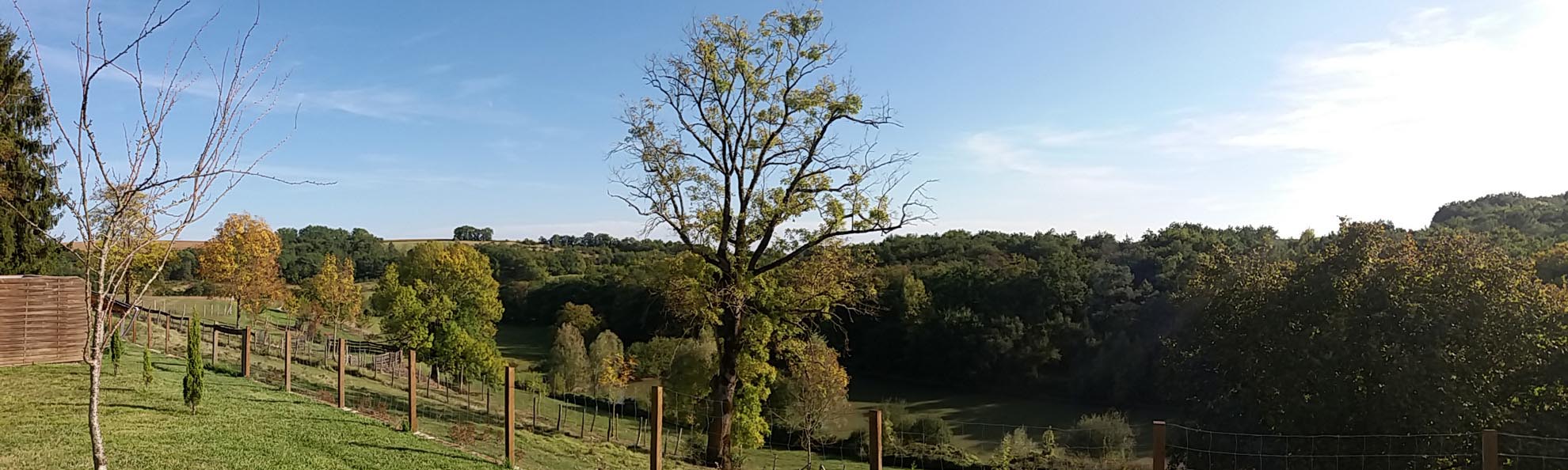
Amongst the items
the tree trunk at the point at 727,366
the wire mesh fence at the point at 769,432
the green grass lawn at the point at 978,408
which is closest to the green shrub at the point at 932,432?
the wire mesh fence at the point at 769,432

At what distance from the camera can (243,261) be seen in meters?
31.3

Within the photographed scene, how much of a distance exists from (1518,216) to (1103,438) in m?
23.6

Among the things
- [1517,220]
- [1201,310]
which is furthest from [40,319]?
[1517,220]

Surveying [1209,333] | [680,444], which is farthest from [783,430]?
[1209,333]

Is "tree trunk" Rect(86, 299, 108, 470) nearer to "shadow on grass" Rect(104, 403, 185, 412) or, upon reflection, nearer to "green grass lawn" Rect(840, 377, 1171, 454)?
"shadow on grass" Rect(104, 403, 185, 412)

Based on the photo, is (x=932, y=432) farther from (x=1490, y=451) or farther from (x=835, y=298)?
(x=1490, y=451)

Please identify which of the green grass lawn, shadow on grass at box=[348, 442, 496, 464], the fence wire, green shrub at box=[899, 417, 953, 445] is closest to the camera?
shadow on grass at box=[348, 442, 496, 464]

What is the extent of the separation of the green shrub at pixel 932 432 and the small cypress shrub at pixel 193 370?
2040 cm

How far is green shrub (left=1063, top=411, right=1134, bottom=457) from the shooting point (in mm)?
21641

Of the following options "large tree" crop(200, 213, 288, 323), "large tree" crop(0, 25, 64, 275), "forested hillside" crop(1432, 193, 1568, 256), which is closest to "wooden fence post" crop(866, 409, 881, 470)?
"large tree" crop(0, 25, 64, 275)

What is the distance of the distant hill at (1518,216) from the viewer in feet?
93.5

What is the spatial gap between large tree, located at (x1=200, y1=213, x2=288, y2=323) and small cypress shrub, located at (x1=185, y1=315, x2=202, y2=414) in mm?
23369

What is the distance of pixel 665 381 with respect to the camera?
2603cm

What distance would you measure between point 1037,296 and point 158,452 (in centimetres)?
4494
